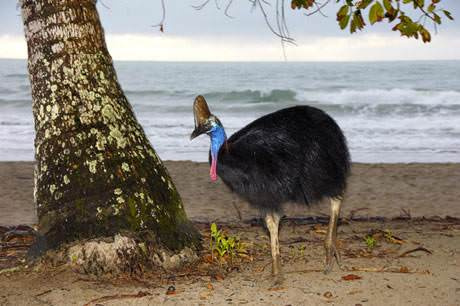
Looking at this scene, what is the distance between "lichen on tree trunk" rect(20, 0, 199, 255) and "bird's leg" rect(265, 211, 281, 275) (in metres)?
0.90

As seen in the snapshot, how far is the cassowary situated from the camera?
5332 mm

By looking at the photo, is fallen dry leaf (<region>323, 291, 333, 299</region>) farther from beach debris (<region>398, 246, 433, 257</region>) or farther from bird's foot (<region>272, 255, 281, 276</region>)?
beach debris (<region>398, 246, 433, 257</region>)

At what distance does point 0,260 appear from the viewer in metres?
6.79

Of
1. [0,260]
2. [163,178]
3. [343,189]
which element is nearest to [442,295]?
[343,189]

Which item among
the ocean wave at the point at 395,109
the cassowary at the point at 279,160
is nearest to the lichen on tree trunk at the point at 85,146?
the cassowary at the point at 279,160

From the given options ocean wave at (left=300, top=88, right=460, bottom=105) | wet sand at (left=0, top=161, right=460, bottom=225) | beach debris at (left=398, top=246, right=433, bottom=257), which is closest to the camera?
beach debris at (left=398, top=246, right=433, bottom=257)

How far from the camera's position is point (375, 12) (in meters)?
5.59

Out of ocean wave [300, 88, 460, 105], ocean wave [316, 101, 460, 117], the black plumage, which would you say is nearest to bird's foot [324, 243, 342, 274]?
the black plumage

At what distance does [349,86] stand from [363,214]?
3129cm

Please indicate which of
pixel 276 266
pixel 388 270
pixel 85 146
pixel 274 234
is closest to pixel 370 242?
pixel 388 270

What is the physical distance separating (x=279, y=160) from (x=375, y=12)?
52.3 inches

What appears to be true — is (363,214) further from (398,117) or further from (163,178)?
(398,117)

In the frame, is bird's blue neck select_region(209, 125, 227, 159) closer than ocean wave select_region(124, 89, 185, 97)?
Yes

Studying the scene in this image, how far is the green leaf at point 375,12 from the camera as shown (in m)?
5.58
